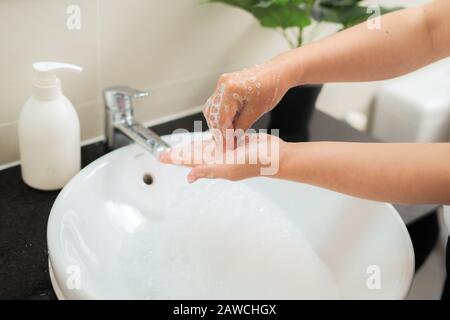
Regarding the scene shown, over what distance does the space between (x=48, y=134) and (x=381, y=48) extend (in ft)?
1.49

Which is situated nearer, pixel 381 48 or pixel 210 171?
pixel 210 171

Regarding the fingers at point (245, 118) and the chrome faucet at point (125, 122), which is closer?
the fingers at point (245, 118)

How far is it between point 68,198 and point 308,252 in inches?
13.4

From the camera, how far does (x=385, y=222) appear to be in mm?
806

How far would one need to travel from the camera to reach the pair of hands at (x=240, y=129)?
0.67 meters

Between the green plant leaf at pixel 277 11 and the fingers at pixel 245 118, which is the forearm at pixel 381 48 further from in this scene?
the green plant leaf at pixel 277 11

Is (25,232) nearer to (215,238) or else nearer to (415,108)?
(215,238)

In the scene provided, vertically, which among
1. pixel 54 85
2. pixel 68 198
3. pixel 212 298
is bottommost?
pixel 212 298

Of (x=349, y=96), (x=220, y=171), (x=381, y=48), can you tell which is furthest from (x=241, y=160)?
(x=349, y=96)

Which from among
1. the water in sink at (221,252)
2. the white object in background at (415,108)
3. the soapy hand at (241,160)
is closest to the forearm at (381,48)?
the soapy hand at (241,160)

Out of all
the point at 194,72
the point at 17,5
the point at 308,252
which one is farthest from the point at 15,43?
the point at 308,252

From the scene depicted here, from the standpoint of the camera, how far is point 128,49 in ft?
3.05

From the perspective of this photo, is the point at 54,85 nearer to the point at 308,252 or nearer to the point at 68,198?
the point at 68,198

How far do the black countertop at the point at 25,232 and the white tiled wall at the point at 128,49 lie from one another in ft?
0.19
